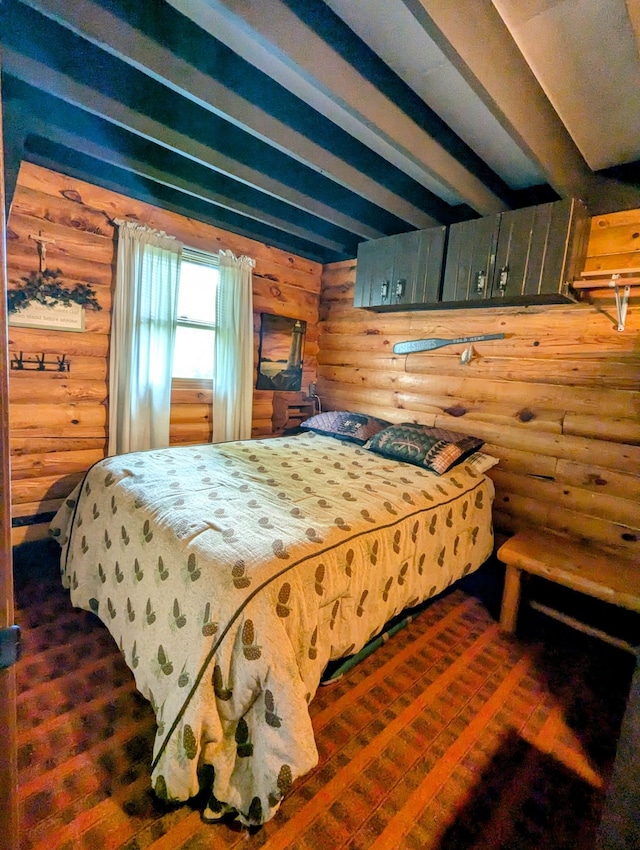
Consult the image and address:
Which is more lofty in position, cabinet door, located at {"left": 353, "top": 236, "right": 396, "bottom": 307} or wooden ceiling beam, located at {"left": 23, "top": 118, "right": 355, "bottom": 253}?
wooden ceiling beam, located at {"left": 23, "top": 118, "right": 355, "bottom": 253}

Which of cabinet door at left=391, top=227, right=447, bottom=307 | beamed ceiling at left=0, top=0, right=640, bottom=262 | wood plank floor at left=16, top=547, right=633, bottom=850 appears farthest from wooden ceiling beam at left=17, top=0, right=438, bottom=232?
wood plank floor at left=16, top=547, right=633, bottom=850

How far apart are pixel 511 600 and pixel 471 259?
204cm

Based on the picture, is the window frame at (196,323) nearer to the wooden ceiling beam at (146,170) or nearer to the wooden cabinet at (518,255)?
the wooden ceiling beam at (146,170)

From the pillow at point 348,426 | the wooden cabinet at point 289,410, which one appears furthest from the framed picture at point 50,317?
the pillow at point 348,426

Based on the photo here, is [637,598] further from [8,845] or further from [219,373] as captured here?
[219,373]

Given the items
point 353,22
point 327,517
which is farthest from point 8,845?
point 353,22

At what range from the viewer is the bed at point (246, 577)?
1088 mm

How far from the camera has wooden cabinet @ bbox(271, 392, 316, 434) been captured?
12.0 feet

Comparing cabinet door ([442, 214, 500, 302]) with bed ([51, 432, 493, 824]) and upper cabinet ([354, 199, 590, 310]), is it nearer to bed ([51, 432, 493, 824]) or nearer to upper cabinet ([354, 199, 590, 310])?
upper cabinet ([354, 199, 590, 310])

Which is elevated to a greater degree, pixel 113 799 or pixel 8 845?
pixel 8 845

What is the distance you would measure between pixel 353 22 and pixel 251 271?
1961mm

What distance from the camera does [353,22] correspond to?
4.27 feet

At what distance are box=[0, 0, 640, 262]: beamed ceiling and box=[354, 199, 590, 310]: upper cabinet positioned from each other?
0.18m

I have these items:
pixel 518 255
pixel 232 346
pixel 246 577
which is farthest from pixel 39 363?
pixel 518 255
